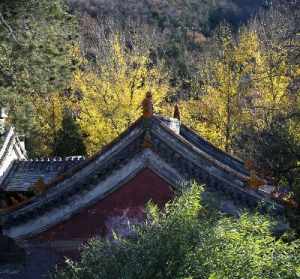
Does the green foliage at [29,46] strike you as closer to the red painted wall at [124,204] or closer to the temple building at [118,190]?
the temple building at [118,190]

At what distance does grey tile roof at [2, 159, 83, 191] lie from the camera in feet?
57.7

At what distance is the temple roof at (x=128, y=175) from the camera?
901 cm

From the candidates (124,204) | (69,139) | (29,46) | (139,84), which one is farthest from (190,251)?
(139,84)

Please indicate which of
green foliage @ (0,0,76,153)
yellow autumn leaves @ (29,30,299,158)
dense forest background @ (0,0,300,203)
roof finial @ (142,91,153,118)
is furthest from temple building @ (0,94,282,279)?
yellow autumn leaves @ (29,30,299,158)

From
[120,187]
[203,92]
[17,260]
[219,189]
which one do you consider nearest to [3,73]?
[17,260]

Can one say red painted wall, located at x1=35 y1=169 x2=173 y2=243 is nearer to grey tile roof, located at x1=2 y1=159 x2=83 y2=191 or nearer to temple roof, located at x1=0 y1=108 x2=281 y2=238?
temple roof, located at x1=0 y1=108 x2=281 y2=238

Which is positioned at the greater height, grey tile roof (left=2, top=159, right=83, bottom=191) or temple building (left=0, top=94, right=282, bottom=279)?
temple building (left=0, top=94, right=282, bottom=279)

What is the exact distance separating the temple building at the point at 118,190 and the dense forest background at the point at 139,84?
205 cm

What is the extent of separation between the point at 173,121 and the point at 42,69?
5747 mm

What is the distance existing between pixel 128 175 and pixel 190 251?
3336mm

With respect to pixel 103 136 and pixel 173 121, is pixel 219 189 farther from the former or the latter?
pixel 103 136

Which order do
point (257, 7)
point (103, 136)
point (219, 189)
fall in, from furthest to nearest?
point (257, 7) → point (103, 136) → point (219, 189)

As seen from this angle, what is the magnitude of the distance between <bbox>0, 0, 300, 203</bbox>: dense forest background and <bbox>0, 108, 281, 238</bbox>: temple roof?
188cm

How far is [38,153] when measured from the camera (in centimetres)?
2616
